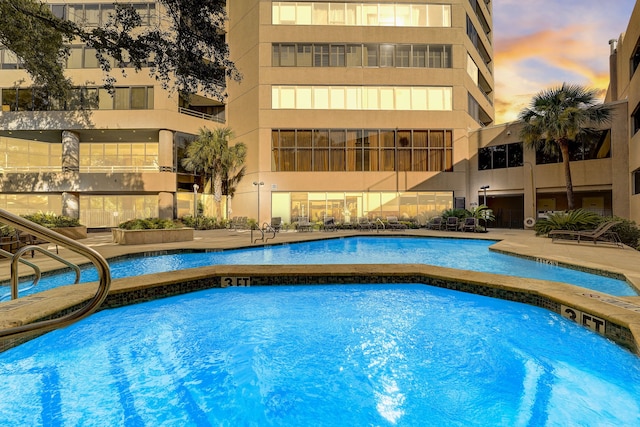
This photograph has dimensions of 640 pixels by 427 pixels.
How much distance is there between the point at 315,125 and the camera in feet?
81.4

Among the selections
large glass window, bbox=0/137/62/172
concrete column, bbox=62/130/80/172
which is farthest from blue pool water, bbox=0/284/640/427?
large glass window, bbox=0/137/62/172

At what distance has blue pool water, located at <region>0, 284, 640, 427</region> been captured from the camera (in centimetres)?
310

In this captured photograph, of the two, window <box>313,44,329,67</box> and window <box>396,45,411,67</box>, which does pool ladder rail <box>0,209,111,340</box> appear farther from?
window <box>396,45,411,67</box>

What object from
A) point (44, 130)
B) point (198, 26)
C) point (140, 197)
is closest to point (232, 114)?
point (140, 197)

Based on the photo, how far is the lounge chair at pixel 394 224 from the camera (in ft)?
74.0

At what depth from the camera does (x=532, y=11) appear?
2712 centimetres

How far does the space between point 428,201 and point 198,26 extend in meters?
19.3

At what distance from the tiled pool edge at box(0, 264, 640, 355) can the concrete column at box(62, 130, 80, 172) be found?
23.4 metres

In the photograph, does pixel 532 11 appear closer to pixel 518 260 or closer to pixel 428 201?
pixel 428 201

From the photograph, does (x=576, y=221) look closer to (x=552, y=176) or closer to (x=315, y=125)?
(x=552, y=176)

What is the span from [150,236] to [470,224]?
1722 cm

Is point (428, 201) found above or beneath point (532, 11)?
beneath

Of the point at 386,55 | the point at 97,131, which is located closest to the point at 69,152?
the point at 97,131

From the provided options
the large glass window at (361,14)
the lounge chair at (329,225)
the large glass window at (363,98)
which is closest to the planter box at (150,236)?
the lounge chair at (329,225)
